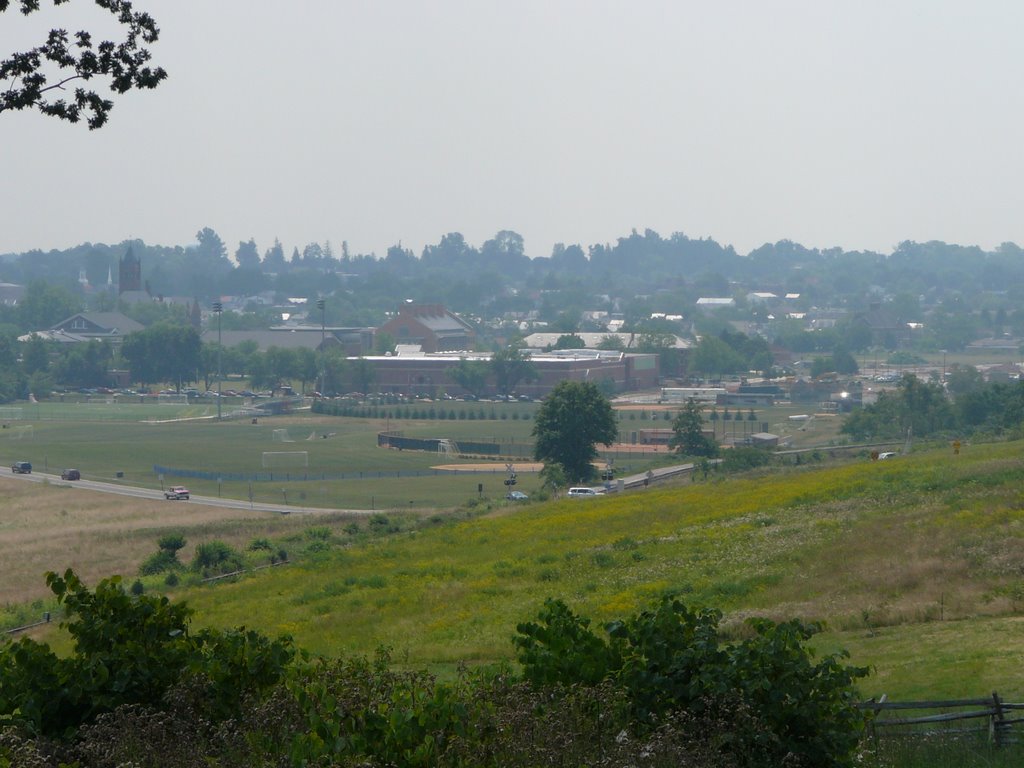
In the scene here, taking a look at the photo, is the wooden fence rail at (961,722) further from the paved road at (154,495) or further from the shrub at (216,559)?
the paved road at (154,495)

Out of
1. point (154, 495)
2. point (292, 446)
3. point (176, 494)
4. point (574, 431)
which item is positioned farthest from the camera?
point (292, 446)

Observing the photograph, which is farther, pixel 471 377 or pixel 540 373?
pixel 471 377

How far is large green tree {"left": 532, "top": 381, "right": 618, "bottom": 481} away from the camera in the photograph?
212ft

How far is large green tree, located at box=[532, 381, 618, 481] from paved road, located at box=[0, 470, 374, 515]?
1186cm

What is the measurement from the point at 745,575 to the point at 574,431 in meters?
39.9

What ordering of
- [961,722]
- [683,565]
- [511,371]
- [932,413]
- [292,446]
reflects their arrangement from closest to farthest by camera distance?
[961,722] → [683,565] → [932,413] → [292,446] → [511,371]

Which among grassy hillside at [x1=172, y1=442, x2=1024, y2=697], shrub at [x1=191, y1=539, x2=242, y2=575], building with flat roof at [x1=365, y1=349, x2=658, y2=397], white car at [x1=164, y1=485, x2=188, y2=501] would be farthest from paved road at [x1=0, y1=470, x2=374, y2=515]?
building with flat roof at [x1=365, y1=349, x2=658, y2=397]

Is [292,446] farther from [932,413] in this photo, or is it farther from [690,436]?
[932,413]

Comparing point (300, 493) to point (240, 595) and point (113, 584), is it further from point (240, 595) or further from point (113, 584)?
point (113, 584)

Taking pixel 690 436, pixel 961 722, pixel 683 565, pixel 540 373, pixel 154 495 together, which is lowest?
pixel 154 495

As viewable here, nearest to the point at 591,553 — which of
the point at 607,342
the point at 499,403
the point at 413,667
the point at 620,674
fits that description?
the point at 413,667

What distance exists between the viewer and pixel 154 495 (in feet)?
206

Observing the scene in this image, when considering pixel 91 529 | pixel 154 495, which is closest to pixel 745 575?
pixel 91 529

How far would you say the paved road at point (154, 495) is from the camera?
56.8 metres
